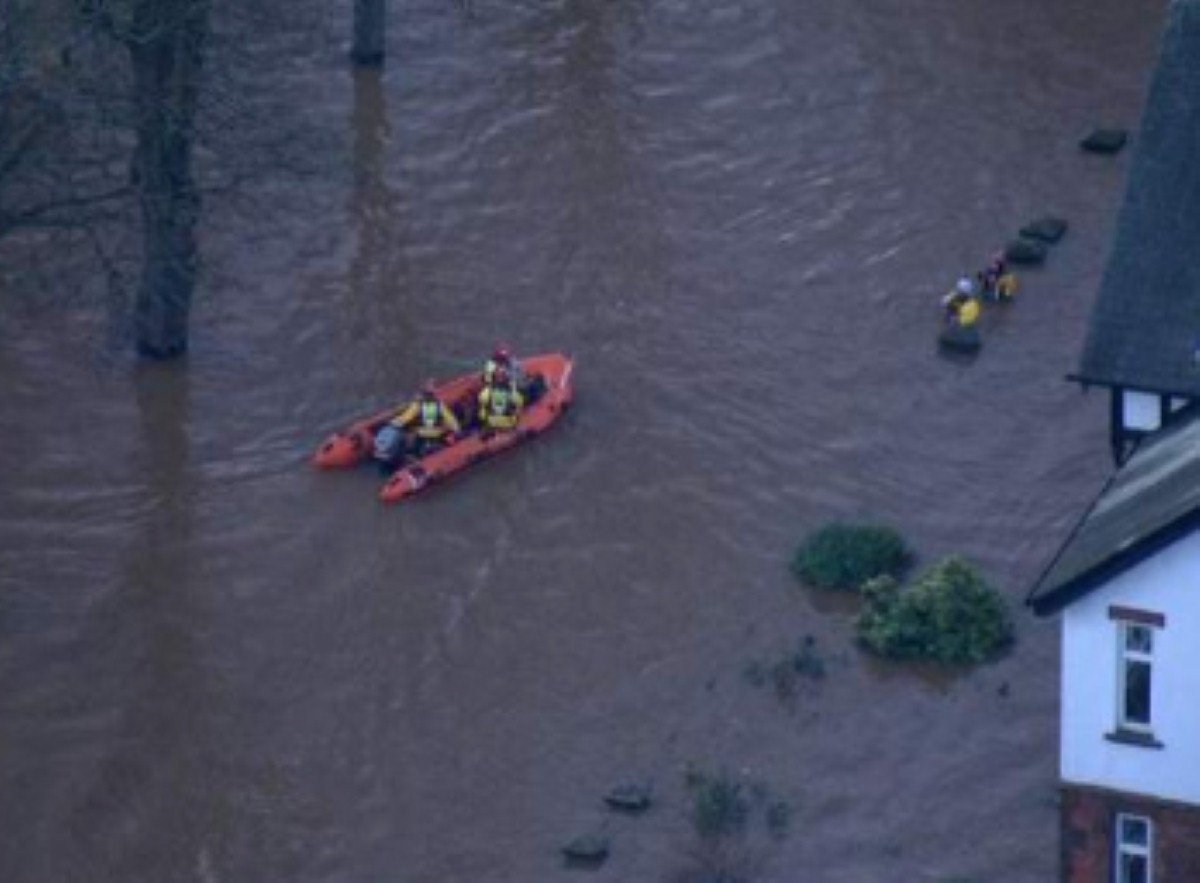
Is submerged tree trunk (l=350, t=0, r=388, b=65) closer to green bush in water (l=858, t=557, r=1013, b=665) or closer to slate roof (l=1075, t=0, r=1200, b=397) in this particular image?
green bush in water (l=858, t=557, r=1013, b=665)

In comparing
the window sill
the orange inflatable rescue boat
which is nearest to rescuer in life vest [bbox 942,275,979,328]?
the orange inflatable rescue boat

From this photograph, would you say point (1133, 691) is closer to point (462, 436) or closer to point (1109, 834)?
point (1109, 834)

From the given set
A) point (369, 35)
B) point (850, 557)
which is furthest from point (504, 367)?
point (369, 35)

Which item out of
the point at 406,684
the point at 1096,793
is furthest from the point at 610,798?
the point at 1096,793

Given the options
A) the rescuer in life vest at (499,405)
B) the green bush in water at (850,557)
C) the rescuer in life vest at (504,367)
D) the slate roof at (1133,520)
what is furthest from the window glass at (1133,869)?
the rescuer in life vest at (504,367)

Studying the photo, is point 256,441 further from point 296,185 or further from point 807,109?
point 807,109
